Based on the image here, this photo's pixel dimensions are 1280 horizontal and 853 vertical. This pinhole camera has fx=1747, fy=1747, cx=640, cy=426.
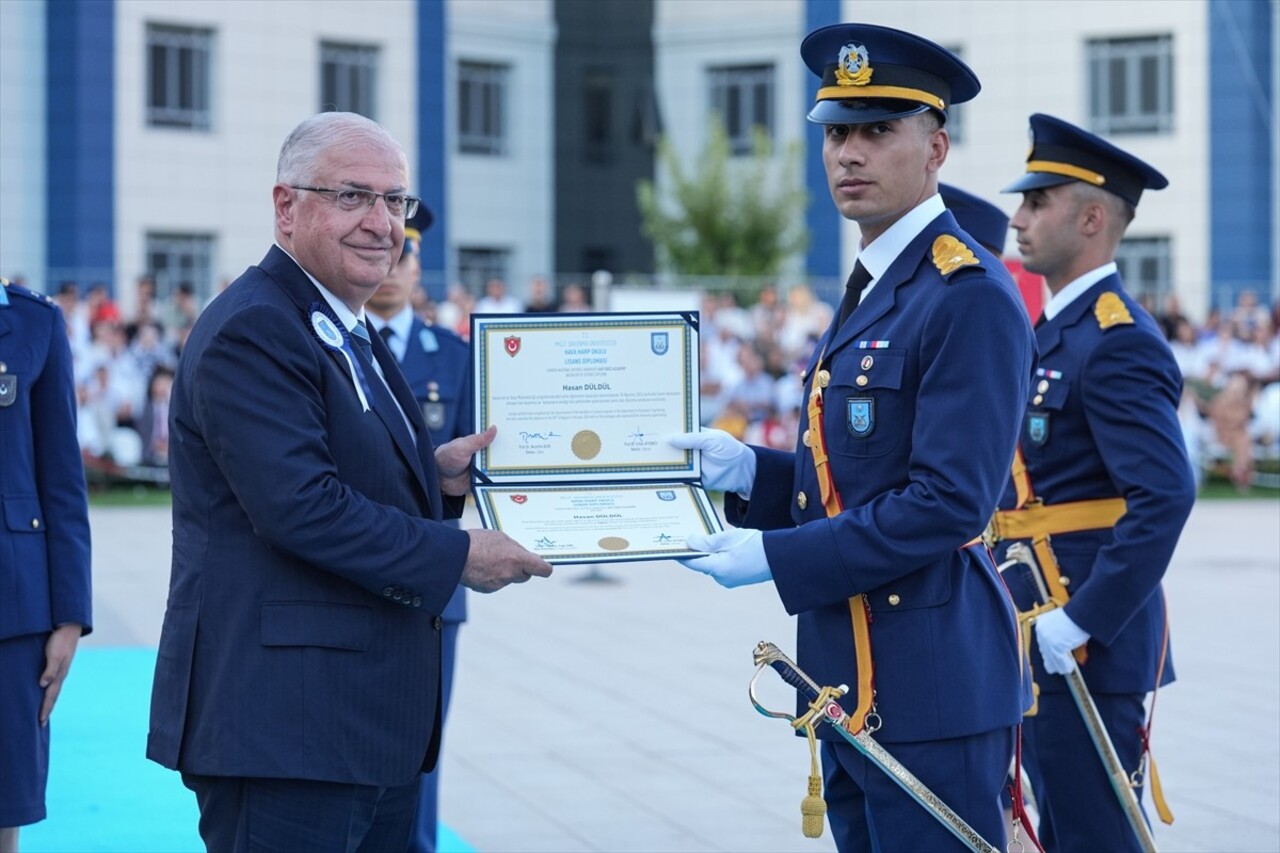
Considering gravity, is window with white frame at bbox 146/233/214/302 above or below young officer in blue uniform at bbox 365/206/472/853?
above

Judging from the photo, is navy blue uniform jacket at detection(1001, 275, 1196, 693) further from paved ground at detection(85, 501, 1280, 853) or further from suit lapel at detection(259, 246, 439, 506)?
suit lapel at detection(259, 246, 439, 506)

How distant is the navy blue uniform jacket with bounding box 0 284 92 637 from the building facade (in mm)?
19436

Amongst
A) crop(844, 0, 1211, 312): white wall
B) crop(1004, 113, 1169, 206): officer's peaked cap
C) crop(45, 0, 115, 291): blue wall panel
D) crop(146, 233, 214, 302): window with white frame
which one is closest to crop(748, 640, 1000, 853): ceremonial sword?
crop(1004, 113, 1169, 206): officer's peaked cap

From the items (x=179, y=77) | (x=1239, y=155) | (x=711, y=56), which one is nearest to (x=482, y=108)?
(x=711, y=56)

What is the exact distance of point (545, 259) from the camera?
3186 centimetres

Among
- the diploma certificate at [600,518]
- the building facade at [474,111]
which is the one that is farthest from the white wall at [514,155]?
the diploma certificate at [600,518]

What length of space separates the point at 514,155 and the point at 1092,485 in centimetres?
2781

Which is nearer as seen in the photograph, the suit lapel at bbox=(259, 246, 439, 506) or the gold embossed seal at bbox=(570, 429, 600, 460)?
the suit lapel at bbox=(259, 246, 439, 506)

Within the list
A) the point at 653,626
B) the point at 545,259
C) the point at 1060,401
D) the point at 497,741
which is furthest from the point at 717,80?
the point at 1060,401

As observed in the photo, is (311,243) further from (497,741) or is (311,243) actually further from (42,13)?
(42,13)

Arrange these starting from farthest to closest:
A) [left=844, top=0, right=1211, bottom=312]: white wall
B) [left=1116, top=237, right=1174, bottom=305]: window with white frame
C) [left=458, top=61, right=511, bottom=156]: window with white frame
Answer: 1. [left=458, top=61, right=511, bottom=156]: window with white frame
2. [left=1116, top=237, right=1174, bottom=305]: window with white frame
3. [left=844, top=0, right=1211, bottom=312]: white wall

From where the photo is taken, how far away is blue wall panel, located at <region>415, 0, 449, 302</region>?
93.5ft

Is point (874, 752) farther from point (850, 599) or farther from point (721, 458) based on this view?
point (721, 458)

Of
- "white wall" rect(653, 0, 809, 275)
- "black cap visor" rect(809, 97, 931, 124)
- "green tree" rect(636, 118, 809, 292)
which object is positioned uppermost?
"white wall" rect(653, 0, 809, 275)
